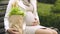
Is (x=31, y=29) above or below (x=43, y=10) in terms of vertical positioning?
above

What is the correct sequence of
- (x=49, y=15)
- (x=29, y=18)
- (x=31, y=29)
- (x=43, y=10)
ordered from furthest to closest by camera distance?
1. (x=43, y=10)
2. (x=49, y=15)
3. (x=29, y=18)
4. (x=31, y=29)

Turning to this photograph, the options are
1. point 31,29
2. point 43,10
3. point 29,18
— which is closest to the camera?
point 31,29

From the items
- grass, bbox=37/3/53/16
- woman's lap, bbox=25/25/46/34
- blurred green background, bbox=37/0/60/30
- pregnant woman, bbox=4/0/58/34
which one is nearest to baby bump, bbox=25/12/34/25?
pregnant woman, bbox=4/0/58/34

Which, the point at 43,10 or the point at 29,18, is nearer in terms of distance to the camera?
the point at 29,18

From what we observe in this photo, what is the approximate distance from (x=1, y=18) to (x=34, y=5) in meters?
0.89

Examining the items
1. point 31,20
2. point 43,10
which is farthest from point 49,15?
point 31,20

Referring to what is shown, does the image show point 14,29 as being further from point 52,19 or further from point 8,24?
point 52,19

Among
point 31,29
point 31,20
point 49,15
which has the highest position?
Answer: point 31,20

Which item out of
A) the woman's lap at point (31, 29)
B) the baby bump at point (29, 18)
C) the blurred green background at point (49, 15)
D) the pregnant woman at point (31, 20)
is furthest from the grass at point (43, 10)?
the woman's lap at point (31, 29)

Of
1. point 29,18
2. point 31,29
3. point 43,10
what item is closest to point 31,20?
point 29,18

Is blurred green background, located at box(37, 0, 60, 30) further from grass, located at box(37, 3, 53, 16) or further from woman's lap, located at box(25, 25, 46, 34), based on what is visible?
woman's lap, located at box(25, 25, 46, 34)

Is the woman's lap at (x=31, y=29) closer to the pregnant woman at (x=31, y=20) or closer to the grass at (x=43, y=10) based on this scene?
the pregnant woman at (x=31, y=20)

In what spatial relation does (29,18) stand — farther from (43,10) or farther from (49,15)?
(43,10)

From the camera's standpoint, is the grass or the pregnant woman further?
the grass
